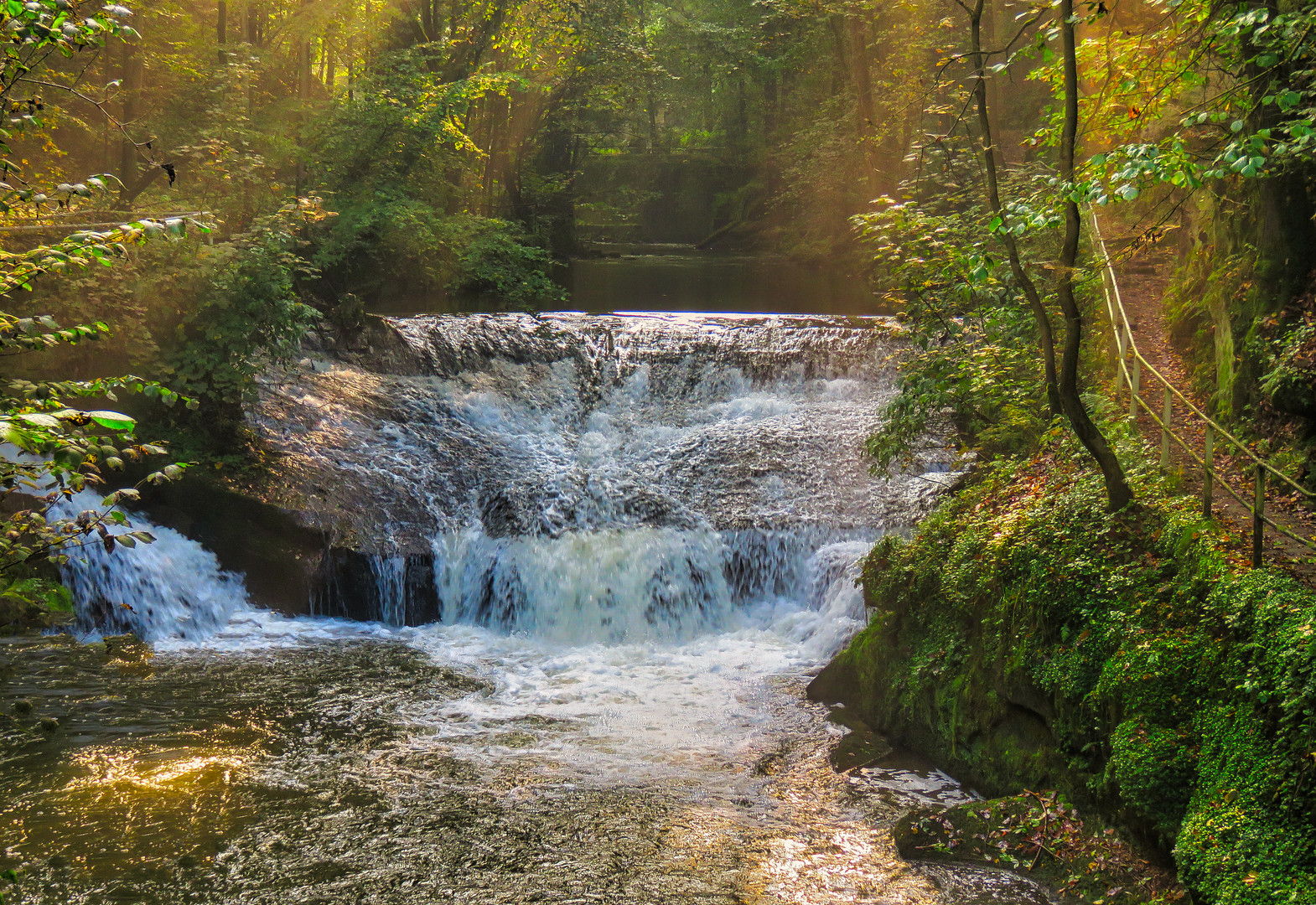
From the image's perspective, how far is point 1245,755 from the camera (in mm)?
4273

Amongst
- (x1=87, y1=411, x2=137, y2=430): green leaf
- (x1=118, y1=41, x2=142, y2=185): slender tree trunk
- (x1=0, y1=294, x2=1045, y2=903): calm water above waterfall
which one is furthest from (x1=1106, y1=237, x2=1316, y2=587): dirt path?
(x1=118, y1=41, x2=142, y2=185): slender tree trunk

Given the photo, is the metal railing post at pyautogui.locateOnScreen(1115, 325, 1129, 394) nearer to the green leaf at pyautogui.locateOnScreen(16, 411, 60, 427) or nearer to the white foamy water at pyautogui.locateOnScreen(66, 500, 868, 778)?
the white foamy water at pyautogui.locateOnScreen(66, 500, 868, 778)

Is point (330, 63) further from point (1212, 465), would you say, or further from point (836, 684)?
point (1212, 465)

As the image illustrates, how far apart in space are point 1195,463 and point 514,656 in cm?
651

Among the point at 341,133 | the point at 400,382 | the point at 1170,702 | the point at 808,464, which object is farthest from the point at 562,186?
the point at 1170,702

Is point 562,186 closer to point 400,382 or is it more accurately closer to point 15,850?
point 400,382

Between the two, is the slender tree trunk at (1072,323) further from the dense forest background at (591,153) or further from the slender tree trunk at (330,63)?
the slender tree trunk at (330,63)

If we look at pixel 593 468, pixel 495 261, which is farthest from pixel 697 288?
pixel 593 468

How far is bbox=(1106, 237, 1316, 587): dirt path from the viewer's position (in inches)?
208

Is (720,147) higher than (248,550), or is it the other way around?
(720,147)

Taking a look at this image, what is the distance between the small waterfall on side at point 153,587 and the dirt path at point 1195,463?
30.2 ft

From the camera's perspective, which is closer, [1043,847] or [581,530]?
[1043,847]

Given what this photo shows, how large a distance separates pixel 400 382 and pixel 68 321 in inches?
192

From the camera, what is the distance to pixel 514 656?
962 centimetres
